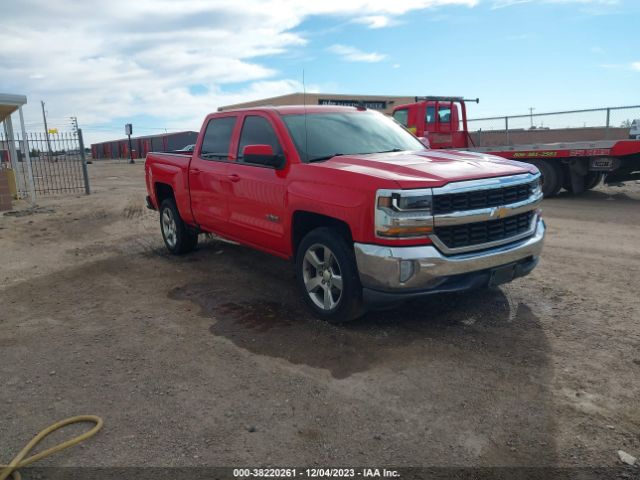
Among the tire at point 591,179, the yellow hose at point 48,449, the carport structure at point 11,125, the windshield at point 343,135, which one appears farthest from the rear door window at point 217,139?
the tire at point 591,179

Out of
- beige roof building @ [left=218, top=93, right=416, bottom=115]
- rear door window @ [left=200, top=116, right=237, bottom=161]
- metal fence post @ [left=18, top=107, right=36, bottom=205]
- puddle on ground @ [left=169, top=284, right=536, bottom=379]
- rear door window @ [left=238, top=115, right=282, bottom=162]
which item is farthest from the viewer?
beige roof building @ [left=218, top=93, right=416, bottom=115]

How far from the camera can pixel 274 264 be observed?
6898mm

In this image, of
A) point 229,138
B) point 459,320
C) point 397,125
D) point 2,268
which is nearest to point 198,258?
point 229,138

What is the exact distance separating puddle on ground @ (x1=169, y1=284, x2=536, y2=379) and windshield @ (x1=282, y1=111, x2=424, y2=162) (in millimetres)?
1544

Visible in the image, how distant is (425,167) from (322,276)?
1297mm

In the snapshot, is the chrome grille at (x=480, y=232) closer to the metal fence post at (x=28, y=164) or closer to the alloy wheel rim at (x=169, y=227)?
the alloy wheel rim at (x=169, y=227)

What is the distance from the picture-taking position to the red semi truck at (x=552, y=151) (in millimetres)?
11109

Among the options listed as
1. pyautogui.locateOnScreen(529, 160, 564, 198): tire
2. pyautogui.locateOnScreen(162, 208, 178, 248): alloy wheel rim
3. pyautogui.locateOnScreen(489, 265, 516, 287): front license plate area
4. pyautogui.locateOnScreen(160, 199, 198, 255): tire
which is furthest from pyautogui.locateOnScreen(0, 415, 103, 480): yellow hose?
pyautogui.locateOnScreen(529, 160, 564, 198): tire

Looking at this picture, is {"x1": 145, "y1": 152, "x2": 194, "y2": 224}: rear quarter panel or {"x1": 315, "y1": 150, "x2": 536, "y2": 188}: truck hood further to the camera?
{"x1": 145, "y1": 152, "x2": 194, "y2": 224}: rear quarter panel

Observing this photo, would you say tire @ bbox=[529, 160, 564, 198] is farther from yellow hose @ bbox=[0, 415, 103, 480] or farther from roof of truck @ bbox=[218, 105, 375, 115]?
yellow hose @ bbox=[0, 415, 103, 480]

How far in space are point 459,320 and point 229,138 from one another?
325 cm

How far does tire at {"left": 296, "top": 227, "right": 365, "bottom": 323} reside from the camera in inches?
170

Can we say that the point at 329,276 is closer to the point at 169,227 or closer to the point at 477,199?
the point at 477,199

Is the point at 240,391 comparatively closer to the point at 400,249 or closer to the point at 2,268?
the point at 400,249
